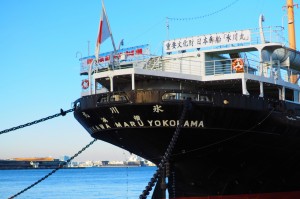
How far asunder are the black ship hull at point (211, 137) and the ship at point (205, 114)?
42 mm

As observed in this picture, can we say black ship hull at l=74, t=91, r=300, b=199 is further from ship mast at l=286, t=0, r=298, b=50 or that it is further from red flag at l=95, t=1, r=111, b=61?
ship mast at l=286, t=0, r=298, b=50

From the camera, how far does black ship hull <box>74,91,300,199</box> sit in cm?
2078

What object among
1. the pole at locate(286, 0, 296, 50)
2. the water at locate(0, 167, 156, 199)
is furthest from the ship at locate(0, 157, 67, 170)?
the pole at locate(286, 0, 296, 50)

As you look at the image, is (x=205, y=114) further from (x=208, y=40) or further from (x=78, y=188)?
(x=78, y=188)

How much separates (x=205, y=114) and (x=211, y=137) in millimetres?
1196

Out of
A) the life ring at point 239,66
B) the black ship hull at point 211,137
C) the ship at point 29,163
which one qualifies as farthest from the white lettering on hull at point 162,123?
the ship at point 29,163

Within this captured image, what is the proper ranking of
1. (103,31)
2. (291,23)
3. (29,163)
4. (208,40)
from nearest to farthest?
(103,31) → (208,40) → (291,23) → (29,163)

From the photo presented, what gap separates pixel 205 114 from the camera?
20750 millimetres

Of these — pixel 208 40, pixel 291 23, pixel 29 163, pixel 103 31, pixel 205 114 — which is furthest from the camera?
pixel 29 163

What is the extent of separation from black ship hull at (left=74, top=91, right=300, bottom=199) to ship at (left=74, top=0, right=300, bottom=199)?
4cm

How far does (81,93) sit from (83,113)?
2.75 metres

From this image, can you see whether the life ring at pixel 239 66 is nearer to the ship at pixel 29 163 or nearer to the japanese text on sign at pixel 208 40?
the japanese text on sign at pixel 208 40

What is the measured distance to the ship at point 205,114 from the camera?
68.3 feet

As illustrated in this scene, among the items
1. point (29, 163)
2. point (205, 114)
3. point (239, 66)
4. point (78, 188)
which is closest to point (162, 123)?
point (205, 114)
